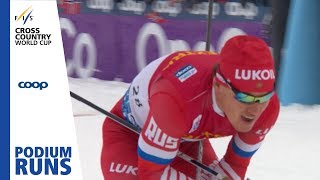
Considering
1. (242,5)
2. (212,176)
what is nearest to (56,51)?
(212,176)

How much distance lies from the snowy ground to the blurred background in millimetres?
294

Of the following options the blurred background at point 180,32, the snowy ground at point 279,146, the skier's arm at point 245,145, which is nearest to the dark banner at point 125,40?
the blurred background at point 180,32

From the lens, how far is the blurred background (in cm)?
603

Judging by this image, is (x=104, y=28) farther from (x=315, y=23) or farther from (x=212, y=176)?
(x=212, y=176)

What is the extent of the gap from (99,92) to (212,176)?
396 cm

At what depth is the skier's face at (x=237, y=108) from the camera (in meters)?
2.49

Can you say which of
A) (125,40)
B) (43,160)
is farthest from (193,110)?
(125,40)

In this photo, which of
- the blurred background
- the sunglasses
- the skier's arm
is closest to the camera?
the sunglasses

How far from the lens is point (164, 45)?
274 inches

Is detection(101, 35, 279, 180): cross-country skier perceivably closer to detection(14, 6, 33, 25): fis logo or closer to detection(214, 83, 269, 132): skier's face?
detection(214, 83, 269, 132): skier's face

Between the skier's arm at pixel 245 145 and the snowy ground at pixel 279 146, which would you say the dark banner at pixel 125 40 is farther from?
the skier's arm at pixel 245 145

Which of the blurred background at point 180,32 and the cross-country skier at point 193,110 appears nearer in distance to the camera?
the cross-country skier at point 193,110

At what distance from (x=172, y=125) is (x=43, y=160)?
43 cm

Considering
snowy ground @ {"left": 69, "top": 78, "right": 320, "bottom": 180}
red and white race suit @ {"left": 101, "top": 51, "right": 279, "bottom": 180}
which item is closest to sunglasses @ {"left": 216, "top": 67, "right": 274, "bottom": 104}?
red and white race suit @ {"left": 101, "top": 51, "right": 279, "bottom": 180}
